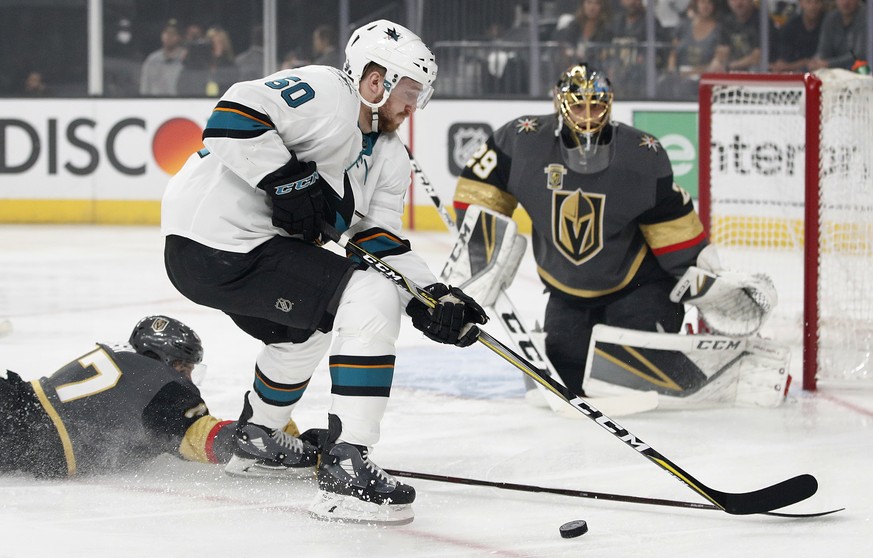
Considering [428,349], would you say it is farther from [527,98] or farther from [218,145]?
[527,98]

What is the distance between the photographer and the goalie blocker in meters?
3.28

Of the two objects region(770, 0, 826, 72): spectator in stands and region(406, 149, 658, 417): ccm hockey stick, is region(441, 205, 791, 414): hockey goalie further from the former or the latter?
region(770, 0, 826, 72): spectator in stands

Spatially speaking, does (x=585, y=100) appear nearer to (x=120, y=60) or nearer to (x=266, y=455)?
(x=266, y=455)

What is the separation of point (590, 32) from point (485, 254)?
4.38 metres

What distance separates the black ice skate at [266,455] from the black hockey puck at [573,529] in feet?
1.98

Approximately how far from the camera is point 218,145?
227 cm

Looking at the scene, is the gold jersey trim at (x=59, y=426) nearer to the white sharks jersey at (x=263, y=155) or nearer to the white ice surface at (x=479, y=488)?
the white ice surface at (x=479, y=488)

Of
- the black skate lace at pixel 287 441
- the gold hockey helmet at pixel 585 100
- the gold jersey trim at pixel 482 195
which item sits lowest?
the black skate lace at pixel 287 441

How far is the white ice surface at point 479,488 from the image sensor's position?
2.16m

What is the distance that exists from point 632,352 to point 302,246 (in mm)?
1191

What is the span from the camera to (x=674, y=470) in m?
2.32

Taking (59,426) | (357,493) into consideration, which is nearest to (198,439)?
(59,426)

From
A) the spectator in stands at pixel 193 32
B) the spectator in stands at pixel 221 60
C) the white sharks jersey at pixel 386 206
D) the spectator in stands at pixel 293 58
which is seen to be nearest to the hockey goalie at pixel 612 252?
the white sharks jersey at pixel 386 206

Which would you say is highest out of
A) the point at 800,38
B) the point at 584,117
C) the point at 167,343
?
the point at 800,38
